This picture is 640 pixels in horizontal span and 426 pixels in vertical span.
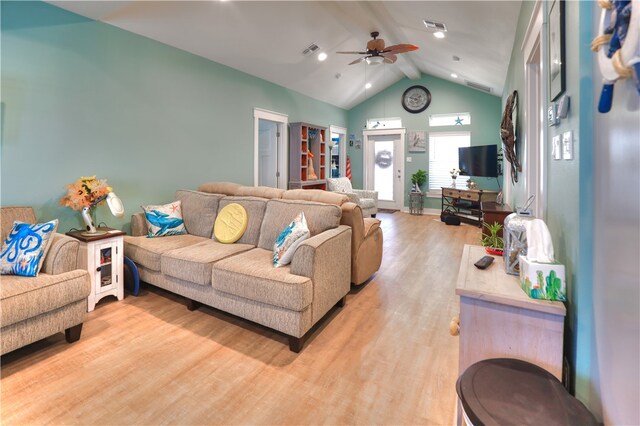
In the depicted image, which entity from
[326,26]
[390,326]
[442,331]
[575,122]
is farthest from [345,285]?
[326,26]

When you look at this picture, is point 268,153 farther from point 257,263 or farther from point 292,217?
point 257,263

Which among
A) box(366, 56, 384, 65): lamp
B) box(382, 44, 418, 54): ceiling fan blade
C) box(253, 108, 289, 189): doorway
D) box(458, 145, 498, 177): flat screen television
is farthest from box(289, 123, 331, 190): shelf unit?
box(458, 145, 498, 177): flat screen television

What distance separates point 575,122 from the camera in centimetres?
129

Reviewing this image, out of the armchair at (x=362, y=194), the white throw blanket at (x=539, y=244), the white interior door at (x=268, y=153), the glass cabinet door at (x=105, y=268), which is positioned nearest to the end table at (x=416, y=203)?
the armchair at (x=362, y=194)

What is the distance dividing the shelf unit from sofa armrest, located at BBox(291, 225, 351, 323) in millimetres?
3776

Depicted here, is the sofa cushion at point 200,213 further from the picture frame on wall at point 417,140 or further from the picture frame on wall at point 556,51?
the picture frame on wall at point 417,140

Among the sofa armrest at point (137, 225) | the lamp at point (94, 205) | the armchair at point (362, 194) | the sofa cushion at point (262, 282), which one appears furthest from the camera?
the armchair at point (362, 194)

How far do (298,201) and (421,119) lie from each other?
6.32 m

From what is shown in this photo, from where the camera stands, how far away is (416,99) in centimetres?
834

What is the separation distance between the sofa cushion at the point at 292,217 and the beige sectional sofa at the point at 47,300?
1.38 metres

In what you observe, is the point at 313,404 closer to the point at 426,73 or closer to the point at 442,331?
the point at 442,331

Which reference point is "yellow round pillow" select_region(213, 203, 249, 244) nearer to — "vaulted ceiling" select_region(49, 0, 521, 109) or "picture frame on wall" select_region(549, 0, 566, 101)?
"vaulted ceiling" select_region(49, 0, 521, 109)

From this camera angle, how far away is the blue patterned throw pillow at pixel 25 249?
7.31 feet

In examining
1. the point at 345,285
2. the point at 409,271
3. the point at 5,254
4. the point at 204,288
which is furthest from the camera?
the point at 409,271
